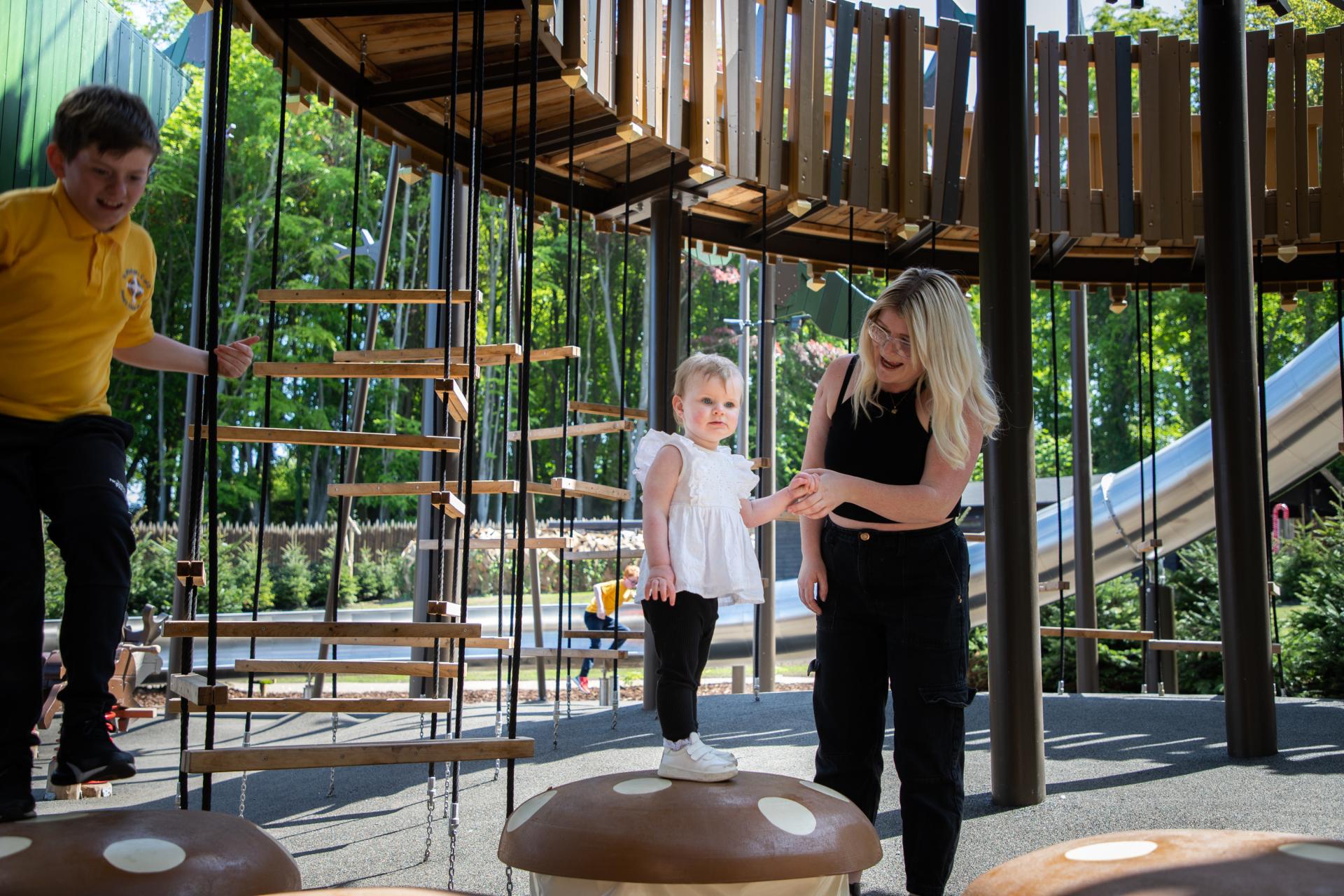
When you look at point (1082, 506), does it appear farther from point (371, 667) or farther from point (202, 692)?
point (202, 692)

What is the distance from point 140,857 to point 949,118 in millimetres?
6487

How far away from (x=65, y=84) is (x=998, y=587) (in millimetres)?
9339

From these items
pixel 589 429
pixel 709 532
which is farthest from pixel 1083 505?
pixel 709 532

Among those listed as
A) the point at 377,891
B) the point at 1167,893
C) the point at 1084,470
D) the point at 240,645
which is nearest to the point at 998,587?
the point at 1167,893

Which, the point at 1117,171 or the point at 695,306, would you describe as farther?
the point at 695,306

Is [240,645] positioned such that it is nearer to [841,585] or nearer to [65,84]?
[65,84]

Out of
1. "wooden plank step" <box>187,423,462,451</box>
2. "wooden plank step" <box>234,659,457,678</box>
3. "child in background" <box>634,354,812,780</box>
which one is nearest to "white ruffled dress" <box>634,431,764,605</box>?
"child in background" <box>634,354,812,780</box>

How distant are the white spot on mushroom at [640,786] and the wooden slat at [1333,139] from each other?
647cm

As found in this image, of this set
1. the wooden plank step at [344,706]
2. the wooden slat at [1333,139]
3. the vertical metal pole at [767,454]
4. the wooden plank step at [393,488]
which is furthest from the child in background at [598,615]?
the wooden plank step at [344,706]

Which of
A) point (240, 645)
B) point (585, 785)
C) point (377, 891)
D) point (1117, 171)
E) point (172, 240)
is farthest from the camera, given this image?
point (172, 240)

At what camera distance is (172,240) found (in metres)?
29.7

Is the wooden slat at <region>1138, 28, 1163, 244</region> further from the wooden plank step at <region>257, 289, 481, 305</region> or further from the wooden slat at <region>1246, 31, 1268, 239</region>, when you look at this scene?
the wooden plank step at <region>257, 289, 481, 305</region>

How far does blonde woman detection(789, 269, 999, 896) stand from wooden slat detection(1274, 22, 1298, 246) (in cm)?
540

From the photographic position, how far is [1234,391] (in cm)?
561
